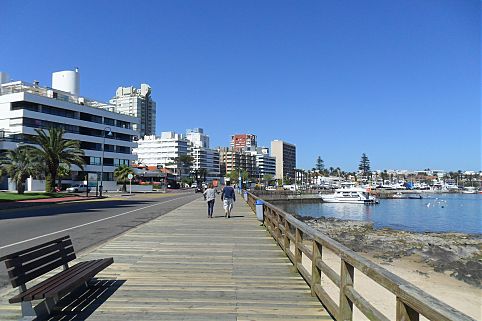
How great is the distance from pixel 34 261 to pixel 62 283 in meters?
0.45

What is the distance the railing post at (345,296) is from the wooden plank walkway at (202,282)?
63cm

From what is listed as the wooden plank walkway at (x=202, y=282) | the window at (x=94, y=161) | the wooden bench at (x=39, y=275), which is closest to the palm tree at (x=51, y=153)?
the window at (x=94, y=161)

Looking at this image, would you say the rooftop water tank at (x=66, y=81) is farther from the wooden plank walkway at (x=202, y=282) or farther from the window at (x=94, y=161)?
Result: the wooden plank walkway at (x=202, y=282)

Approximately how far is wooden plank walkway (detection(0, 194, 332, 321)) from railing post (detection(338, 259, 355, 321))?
2.08 ft

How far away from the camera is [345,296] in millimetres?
4699

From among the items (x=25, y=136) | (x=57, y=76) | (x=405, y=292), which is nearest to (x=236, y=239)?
(x=405, y=292)

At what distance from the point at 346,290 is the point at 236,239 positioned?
854 centimetres

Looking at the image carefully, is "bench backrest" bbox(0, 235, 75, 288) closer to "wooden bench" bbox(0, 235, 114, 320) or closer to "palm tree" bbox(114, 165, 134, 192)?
"wooden bench" bbox(0, 235, 114, 320)

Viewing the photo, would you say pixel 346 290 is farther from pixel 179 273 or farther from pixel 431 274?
→ pixel 431 274

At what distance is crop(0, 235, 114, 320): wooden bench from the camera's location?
16.0 feet

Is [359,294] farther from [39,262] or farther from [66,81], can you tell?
[66,81]

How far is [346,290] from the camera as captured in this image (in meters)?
4.68

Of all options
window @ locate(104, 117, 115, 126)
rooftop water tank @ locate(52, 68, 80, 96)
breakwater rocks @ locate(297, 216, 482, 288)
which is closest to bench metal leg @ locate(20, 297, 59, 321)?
breakwater rocks @ locate(297, 216, 482, 288)

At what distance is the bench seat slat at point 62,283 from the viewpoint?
15.8ft
